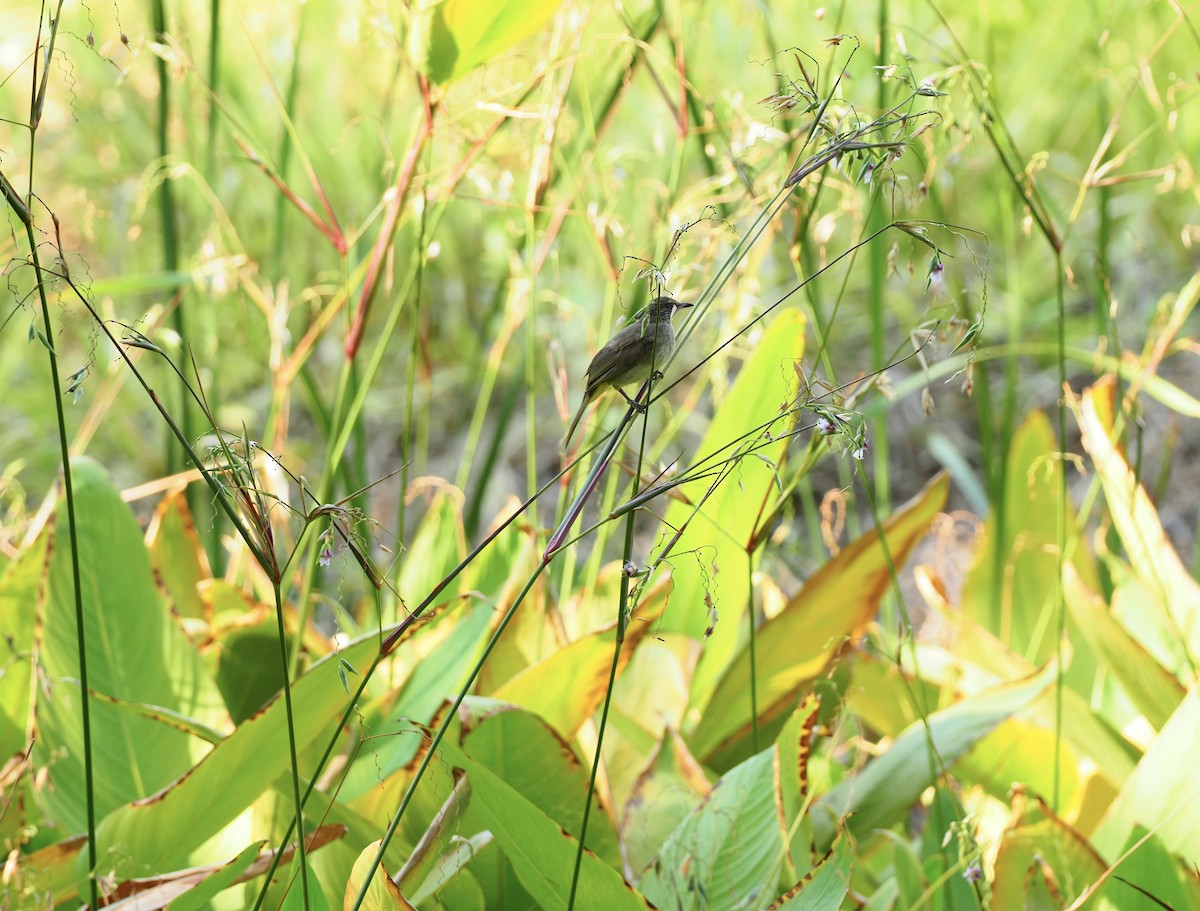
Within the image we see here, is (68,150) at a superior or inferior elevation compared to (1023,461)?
superior

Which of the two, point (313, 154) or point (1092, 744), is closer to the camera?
point (1092, 744)

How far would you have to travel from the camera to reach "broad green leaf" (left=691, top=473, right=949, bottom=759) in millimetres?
1404

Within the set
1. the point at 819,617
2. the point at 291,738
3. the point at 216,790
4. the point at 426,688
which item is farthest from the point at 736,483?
the point at 291,738

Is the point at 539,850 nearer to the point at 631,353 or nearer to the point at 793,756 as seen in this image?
the point at 793,756

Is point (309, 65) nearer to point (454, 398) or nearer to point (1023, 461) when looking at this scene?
point (454, 398)


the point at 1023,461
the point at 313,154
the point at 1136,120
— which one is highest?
the point at 313,154

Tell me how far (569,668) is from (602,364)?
0.35 m

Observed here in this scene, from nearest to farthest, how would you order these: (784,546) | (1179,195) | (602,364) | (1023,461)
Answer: (602,364) < (1023,461) < (784,546) < (1179,195)

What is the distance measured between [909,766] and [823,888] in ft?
1.18

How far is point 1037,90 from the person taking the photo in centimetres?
341

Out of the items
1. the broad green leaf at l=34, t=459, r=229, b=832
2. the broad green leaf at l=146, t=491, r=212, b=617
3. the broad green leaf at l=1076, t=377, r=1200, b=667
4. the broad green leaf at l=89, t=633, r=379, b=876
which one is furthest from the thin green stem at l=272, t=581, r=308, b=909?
the broad green leaf at l=1076, t=377, r=1200, b=667

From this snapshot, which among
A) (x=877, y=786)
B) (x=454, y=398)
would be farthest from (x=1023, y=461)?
(x=454, y=398)

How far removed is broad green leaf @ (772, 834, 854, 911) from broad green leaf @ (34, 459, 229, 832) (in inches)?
28.3

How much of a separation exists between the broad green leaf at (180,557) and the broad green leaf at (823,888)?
107 centimetres
